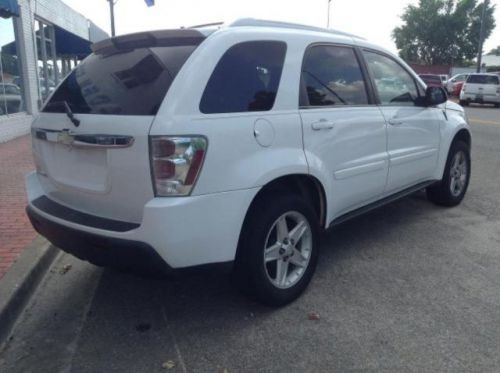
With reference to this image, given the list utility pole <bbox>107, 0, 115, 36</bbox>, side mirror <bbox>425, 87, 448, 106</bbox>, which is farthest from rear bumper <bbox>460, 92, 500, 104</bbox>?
side mirror <bbox>425, 87, 448, 106</bbox>

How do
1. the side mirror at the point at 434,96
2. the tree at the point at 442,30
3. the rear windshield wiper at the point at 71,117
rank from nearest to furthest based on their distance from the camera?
the rear windshield wiper at the point at 71,117
the side mirror at the point at 434,96
the tree at the point at 442,30

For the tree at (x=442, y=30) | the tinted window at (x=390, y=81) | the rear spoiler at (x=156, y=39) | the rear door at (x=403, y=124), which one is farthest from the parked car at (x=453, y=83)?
the tree at (x=442, y=30)

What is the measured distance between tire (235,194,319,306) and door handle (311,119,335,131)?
526mm

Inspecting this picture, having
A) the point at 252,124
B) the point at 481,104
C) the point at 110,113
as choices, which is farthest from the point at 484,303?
the point at 481,104

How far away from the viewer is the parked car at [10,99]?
437 inches

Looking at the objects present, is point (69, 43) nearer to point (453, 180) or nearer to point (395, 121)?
point (453, 180)

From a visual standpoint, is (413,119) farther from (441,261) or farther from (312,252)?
(312,252)

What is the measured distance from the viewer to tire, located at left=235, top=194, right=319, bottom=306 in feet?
10.1

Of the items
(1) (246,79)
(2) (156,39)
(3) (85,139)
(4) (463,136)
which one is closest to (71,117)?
(3) (85,139)

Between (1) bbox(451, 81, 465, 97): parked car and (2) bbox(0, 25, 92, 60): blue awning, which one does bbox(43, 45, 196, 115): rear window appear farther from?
(1) bbox(451, 81, 465, 97): parked car

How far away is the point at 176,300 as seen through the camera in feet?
11.7

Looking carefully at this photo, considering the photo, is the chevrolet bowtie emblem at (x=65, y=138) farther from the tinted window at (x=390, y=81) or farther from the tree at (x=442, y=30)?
the tree at (x=442, y=30)

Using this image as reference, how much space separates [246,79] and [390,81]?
204 cm

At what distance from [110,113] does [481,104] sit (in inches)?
1015
